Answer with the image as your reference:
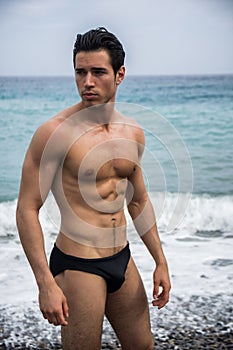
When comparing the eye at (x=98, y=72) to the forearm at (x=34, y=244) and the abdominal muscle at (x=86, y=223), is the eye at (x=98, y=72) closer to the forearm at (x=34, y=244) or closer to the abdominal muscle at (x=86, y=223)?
Result: the abdominal muscle at (x=86, y=223)

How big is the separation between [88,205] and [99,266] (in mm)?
287

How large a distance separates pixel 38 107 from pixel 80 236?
76.6 feet

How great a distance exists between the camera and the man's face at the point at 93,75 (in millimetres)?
→ 2670

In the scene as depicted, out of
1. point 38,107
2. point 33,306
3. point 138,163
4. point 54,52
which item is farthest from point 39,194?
point 54,52

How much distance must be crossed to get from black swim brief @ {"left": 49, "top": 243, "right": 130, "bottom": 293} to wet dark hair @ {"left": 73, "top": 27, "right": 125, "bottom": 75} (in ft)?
2.89

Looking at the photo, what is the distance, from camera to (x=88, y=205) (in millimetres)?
2789

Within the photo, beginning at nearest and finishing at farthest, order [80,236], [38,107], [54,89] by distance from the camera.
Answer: [80,236] → [38,107] → [54,89]

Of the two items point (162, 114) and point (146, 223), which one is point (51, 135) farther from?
point (162, 114)

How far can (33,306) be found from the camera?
5648mm

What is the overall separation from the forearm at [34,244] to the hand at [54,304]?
0.04 meters

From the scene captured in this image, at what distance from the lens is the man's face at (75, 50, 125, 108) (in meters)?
2.67

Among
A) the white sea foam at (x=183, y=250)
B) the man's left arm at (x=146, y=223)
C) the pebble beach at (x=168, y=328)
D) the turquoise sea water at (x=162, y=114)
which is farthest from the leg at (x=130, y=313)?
the turquoise sea water at (x=162, y=114)

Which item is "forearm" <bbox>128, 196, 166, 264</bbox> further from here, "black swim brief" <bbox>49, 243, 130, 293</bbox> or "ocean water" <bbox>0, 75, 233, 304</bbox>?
"ocean water" <bbox>0, 75, 233, 304</bbox>

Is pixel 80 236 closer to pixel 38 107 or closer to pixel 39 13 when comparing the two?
pixel 38 107
